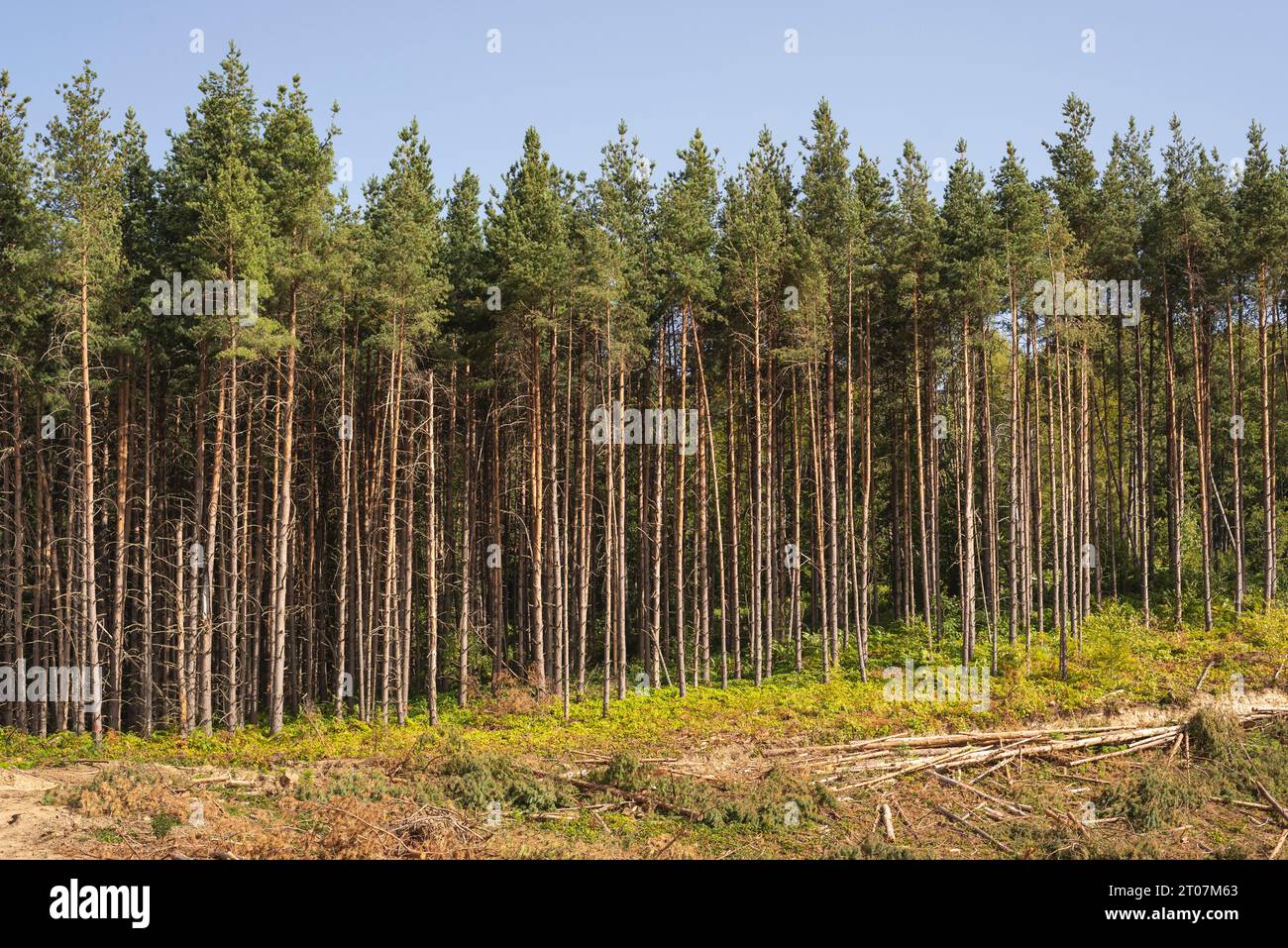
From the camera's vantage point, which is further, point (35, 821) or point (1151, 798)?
point (1151, 798)

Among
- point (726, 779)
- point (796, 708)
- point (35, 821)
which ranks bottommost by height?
point (796, 708)

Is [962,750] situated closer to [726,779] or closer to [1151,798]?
[1151,798]

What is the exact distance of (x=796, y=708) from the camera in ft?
90.3

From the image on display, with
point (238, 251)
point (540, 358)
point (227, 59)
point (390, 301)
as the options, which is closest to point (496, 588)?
point (540, 358)

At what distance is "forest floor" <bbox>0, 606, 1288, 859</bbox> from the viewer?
52.7 ft

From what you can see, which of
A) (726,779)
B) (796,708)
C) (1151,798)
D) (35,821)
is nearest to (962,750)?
(1151,798)

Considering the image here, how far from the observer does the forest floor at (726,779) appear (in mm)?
16078

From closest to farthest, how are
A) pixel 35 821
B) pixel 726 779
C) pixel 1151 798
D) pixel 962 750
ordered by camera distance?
pixel 35 821
pixel 1151 798
pixel 726 779
pixel 962 750

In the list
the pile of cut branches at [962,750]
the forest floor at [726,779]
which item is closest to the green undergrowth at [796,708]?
the forest floor at [726,779]

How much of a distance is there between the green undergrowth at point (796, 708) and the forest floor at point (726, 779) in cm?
12

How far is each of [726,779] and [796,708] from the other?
7613 mm

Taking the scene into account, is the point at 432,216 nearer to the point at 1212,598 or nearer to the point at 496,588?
the point at 496,588

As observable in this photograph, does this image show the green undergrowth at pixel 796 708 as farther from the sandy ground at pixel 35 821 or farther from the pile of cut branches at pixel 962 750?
the sandy ground at pixel 35 821

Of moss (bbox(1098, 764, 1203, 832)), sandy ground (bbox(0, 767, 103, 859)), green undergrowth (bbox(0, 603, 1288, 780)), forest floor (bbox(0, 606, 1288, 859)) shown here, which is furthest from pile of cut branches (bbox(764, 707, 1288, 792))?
sandy ground (bbox(0, 767, 103, 859))
